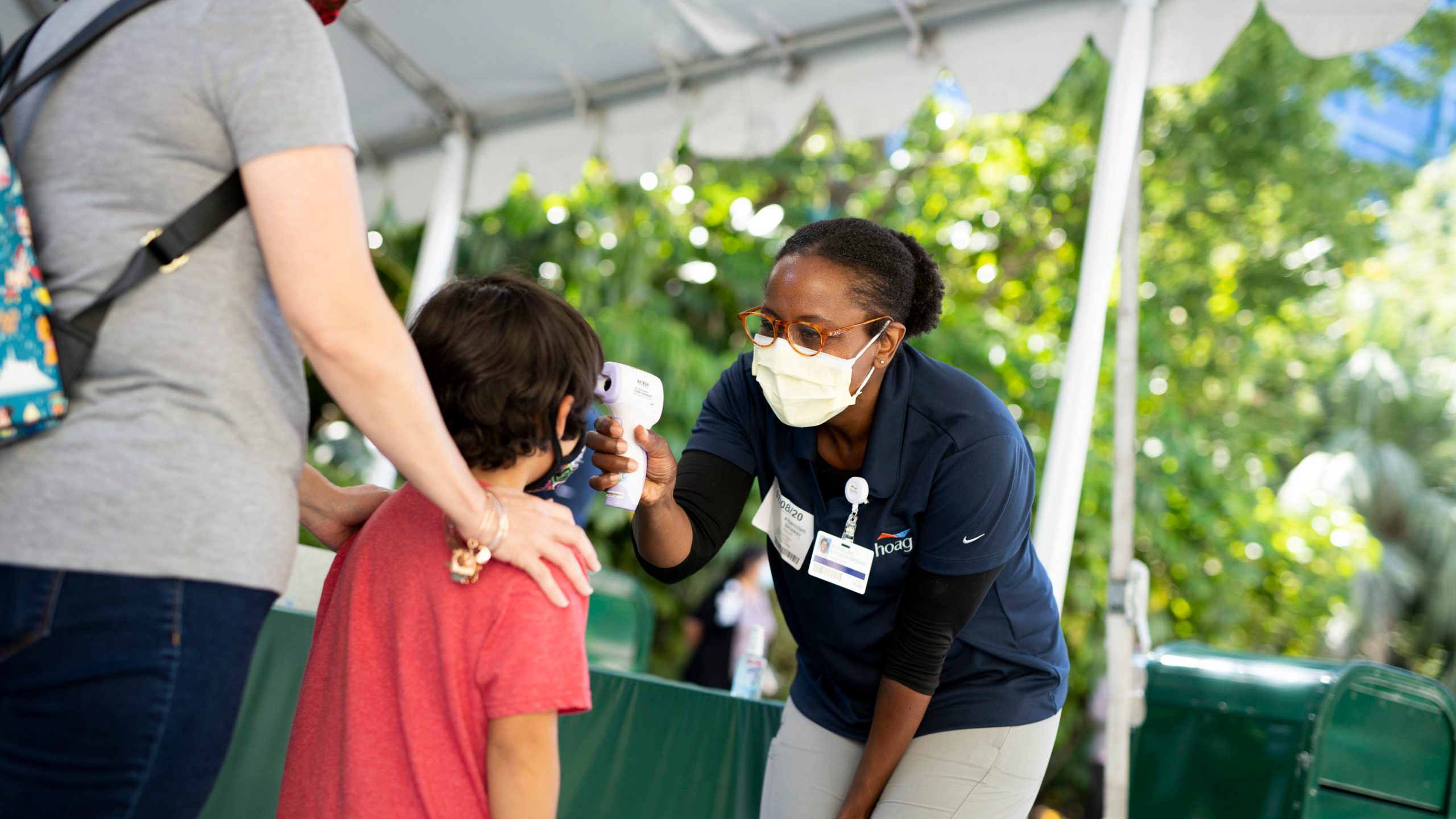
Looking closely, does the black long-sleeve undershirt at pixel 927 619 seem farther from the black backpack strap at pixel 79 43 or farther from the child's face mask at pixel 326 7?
the black backpack strap at pixel 79 43

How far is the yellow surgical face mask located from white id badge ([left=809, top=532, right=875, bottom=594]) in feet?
0.82

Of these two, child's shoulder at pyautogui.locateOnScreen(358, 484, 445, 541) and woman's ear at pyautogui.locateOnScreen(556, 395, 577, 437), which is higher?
woman's ear at pyautogui.locateOnScreen(556, 395, 577, 437)

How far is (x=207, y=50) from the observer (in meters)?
1.13

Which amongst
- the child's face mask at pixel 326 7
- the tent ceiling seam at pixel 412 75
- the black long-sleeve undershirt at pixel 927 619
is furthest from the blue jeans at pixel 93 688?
the tent ceiling seam at pixel 412 75

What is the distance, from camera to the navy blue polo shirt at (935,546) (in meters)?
1.98

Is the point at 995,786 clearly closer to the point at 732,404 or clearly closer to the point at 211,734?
the point at 732,404

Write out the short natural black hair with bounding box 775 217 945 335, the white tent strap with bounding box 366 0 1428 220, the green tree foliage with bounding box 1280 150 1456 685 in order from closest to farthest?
1. the short natural black hair with bounding box 775 217 945 335
2. the white tent strap with bounding box 366 0 1428 220
3. the green tree foliage with bounding box 1280 150 1456 685

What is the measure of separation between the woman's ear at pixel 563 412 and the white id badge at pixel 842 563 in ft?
2.71

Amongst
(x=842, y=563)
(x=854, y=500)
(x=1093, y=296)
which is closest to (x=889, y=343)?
(x=854, y=500)

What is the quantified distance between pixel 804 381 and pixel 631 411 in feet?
1.52

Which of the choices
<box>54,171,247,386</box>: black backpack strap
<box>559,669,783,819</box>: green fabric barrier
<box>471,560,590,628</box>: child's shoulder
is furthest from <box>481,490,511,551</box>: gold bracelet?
<box>559,669,783,819</box>: green fabric barrier

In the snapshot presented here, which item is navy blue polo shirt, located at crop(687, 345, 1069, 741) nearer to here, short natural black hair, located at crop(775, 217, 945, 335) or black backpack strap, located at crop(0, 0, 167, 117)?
short natural black hair, located at crop(775, 217, 945, 335)

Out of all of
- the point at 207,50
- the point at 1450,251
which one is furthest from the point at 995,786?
the point at 1450,251

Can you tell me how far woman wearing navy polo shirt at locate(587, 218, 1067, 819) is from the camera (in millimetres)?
1985
